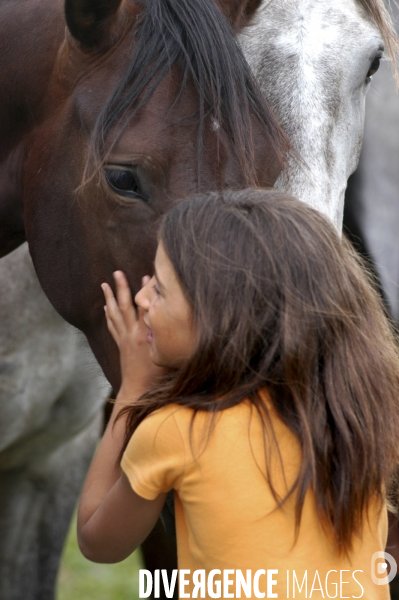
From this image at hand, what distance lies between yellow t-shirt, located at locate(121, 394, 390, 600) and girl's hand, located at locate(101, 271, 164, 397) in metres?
0.16

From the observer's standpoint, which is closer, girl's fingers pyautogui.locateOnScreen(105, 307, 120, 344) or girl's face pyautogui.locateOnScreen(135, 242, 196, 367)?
girl's face pyautogui.locateOnScreen(135, 242, 196, 367)

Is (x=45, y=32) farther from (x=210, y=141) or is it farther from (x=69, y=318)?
(x=69, y=318)

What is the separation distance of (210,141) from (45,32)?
50 cm

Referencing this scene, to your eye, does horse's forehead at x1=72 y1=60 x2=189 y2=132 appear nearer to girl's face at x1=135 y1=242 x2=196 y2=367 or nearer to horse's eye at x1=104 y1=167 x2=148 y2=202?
horse's eye at x1=104 y1=167 x2=148 y2=202

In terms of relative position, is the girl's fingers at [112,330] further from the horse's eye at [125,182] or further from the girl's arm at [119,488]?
the horse's eye at [125,182]

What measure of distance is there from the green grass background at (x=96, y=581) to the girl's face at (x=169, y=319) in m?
2.44

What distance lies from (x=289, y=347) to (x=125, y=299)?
38 cm

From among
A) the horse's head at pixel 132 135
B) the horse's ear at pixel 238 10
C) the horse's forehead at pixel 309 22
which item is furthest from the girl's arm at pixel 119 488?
the horse's forehead at pixel 309 22

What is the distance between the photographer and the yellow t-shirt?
1.03m

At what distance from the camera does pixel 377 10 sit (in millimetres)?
1919

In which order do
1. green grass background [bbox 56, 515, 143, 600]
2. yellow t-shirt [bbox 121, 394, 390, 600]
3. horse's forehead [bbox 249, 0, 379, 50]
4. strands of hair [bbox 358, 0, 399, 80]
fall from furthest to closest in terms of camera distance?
green grass background [bbox 56, 515, 143, 600], strands of hair [bbox 358, 0, 399, 80], horse's forehead [bbox 249, 0, 379, 50], yellow t-shirt [bbox 121, 394, 390, 600]

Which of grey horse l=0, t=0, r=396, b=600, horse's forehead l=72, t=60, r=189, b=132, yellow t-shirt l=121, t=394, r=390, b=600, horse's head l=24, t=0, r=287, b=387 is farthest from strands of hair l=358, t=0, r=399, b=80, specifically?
yellow t-shirt l=121, t=394, r=390, b=600

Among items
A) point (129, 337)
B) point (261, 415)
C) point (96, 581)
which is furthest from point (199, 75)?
point (96, 581)

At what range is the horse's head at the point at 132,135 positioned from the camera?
132 cm
